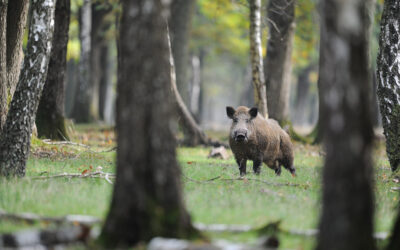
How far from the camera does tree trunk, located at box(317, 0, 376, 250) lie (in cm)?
479

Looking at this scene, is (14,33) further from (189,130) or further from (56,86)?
(189,130)

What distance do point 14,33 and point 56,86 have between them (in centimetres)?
408

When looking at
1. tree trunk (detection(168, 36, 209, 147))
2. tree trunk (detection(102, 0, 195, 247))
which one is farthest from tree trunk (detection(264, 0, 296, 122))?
tree trunk (detection(102, 0, 195, 247))

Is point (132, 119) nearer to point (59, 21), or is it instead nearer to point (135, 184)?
point (135, 184)

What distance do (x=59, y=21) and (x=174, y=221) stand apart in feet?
41.0

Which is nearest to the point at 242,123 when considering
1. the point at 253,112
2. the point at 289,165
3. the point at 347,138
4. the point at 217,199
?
the point at 253,112

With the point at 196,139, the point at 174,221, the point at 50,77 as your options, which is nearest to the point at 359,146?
the point at 174,221

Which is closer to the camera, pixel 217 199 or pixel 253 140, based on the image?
pixel 217 199

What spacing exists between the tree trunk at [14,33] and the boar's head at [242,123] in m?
4.85

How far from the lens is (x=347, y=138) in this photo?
4805 mm

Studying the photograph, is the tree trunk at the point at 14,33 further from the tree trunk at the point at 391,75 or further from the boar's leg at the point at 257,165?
the tree trunk at the point at 391,75

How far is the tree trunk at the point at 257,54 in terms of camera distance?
61.1 ft

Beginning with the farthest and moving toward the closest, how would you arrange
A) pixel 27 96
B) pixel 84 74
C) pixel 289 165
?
pixel 84 74, pixel 289 165, pixel 27 96

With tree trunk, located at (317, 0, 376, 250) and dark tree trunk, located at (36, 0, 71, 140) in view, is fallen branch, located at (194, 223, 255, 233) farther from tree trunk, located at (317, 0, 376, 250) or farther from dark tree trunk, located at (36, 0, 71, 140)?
dark tree trunk, located at (36, 0, 71, 140)
